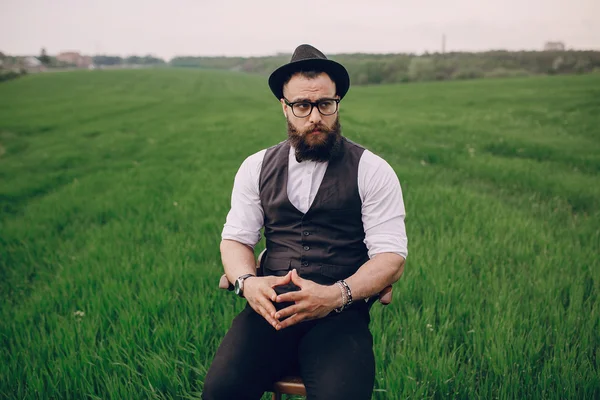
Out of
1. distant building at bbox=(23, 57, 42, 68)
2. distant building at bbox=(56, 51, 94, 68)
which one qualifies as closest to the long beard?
distant building at bbox=(23, 57, 42, 68)

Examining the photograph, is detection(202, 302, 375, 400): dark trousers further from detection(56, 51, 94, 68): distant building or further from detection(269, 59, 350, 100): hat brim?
detection(56, 51, 94, 68): distant building

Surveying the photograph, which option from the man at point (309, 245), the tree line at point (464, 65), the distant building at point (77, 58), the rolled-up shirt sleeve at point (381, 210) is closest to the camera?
the man at point (309, 245)

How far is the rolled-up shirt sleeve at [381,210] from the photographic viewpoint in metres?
2.39

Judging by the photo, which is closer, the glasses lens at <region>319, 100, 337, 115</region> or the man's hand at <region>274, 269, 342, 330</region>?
the man's hand at <region>274, 269, 342, 330</region>

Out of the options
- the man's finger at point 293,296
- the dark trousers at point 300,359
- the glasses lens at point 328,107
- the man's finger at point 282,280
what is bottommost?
the dark trousers at point 300,359

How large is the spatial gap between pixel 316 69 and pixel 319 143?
42cm

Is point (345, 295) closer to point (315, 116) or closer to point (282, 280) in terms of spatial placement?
point (282, 280)

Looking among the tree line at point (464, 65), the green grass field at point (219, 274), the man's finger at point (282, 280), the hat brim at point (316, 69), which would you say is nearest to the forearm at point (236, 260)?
the man's finger at point (282, 280)

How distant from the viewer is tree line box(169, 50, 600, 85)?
2010 inches

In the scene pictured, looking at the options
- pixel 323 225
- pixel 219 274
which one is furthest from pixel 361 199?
pixel 219 274

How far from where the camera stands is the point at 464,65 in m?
56.3

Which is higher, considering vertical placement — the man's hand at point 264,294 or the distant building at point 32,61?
the distant building at point 32,61

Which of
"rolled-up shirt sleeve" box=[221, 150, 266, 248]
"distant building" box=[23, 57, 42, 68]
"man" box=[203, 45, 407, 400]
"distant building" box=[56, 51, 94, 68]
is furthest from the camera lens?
"distant building" box=[56, 51, 94, 68]

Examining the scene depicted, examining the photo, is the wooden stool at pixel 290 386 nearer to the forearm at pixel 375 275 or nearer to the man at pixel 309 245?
the man at pixel 309 245
